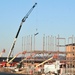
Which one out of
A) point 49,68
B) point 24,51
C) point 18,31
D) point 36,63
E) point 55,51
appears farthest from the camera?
point 18,31

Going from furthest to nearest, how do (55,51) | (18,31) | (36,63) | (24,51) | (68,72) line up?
1. (18,31)
2. (36,63)
3. (24,51)
4. (55,51)
5. (68,72)

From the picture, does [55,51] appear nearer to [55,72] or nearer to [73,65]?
[73,65]

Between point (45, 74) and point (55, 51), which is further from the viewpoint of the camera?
point (55, 51)

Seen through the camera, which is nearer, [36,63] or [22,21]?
[36,63]

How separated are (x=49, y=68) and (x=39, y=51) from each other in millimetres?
7817

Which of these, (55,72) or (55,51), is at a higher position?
(55,51)

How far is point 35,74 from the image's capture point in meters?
53.1

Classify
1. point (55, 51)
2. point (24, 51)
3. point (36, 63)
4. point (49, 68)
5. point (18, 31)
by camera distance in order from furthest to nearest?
point (18, 31) → point (36, 63) → point (24, 51) → point (55, 51) → point (49, 68)

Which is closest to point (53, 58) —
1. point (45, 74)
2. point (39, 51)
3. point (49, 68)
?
point (39, 51)

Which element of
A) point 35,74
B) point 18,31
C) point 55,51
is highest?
point 18,31

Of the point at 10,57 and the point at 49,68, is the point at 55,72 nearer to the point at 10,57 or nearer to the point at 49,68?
the point at 49,68

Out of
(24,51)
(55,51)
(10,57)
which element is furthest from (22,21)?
(55,51)

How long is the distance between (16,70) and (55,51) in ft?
37.6

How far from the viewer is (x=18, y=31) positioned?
83.1 meters
